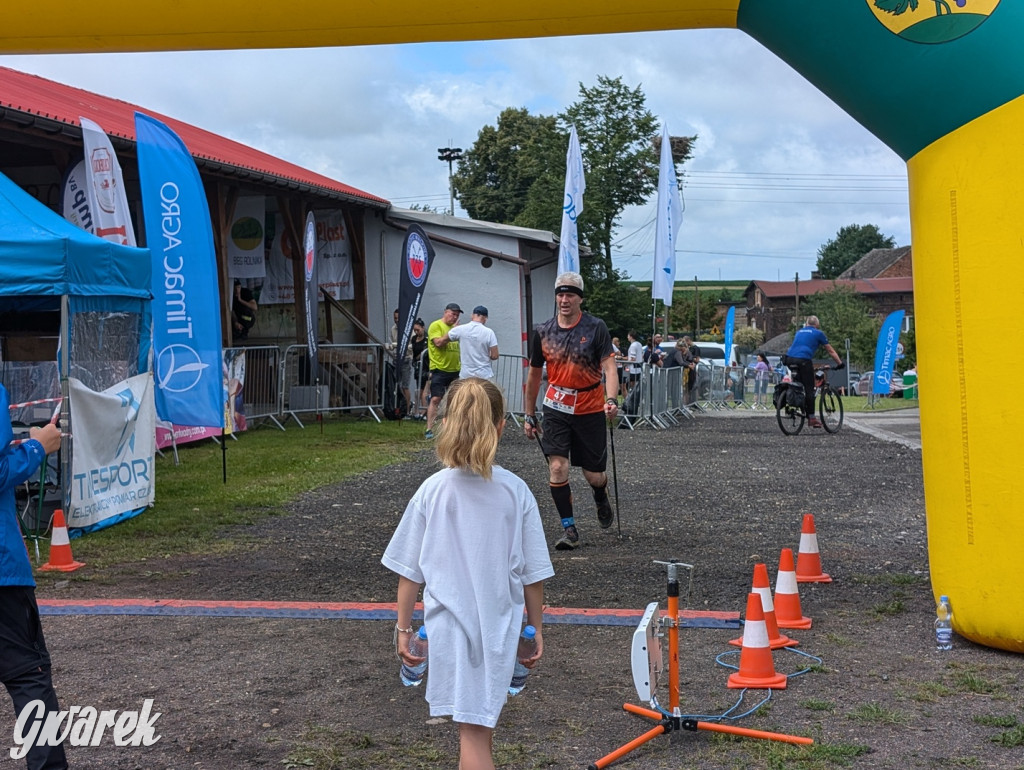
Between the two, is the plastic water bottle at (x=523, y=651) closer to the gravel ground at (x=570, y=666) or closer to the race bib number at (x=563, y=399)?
the gravel ground at (x=570, y=666)

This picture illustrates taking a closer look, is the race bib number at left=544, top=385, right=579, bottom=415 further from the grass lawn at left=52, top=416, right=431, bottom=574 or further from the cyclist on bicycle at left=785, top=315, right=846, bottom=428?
the cyclist on bicycle at left=785, top=315, right=846, bottom=428

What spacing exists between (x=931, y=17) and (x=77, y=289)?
6.34 m

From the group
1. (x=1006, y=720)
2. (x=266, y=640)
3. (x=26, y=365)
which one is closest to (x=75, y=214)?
(x=26, y=365)

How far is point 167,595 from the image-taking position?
258 inches

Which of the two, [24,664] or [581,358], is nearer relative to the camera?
[24,664]

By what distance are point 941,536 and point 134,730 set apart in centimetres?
380

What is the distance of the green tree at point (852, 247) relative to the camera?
12850 centimetres

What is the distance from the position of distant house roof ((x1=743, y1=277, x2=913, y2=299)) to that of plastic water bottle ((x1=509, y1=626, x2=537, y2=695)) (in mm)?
91352

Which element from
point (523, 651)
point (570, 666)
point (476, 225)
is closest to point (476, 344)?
point (476, 225)

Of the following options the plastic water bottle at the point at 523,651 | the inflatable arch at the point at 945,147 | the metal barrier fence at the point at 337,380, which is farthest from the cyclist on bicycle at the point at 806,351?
the plastic water bottle at the point at 523,651

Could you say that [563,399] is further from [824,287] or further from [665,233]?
[824,287]

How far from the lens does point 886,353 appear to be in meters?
32.2

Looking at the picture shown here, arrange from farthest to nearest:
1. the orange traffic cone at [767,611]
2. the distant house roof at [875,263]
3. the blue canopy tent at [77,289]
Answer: the distant house roof at [875,263]
the blue canopy tent at [77,289]
the orange traffic cone at [767,611]

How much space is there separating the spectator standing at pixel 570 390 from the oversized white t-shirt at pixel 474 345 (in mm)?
6362
